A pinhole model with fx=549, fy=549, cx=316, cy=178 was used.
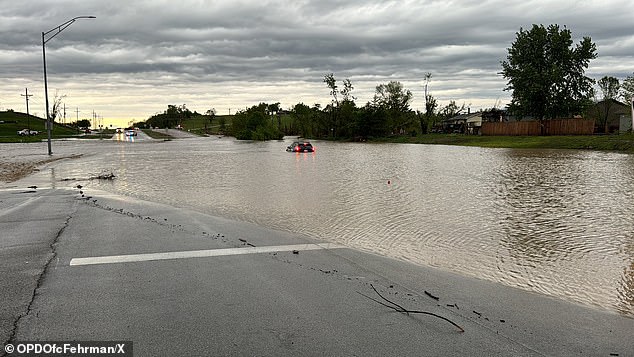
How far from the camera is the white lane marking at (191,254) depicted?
24.8 feet

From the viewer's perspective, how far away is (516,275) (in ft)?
25.2

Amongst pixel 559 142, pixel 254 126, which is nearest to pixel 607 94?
pixel 559 142

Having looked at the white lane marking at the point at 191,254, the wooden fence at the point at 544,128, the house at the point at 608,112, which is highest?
the house at the point at 608,112

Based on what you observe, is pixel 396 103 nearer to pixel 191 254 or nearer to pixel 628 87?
pixel 628 87

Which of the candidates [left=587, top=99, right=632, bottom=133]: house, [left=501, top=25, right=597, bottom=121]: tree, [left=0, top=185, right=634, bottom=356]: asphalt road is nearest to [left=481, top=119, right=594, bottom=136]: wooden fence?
[left=501, top=25, right=597, bottom=121]: tree

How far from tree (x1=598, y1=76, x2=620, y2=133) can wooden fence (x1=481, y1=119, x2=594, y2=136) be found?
13.5 meters

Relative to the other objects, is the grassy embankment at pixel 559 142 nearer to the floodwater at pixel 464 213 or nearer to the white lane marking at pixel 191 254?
the floodwater at pixel 464 213

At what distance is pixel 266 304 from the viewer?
18.7 feet

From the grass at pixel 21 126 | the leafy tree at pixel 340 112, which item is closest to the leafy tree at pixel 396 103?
the leafy tree at pixel 340 112

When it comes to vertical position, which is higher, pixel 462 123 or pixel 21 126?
pixel 462 123

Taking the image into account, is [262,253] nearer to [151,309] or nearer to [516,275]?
[151,309]

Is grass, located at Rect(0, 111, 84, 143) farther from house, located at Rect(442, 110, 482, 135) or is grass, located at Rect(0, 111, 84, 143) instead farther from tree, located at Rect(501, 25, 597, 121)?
tree, located at Rect(501, 25, 597, 121)

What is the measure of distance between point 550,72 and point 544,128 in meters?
6.64

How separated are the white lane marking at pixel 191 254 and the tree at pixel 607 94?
74747 millimetres
